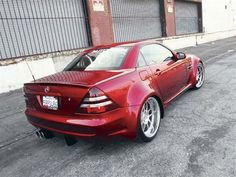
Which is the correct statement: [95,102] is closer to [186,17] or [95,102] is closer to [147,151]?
[147,151]

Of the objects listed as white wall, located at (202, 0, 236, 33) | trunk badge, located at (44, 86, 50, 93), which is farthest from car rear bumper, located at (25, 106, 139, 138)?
white wall, located at (202, 0, 236, 33)

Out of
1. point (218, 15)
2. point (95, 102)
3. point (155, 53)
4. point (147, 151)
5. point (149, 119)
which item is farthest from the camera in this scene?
point (218, 15)

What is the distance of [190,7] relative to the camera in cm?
2123

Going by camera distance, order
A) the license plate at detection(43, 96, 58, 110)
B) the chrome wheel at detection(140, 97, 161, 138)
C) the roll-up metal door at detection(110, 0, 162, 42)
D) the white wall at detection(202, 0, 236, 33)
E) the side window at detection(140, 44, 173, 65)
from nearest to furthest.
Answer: the license plate at detection(43, 96, 58, 110) < the chrome wheel at detection(140, 97, 161, 138) < the side window at detection(140, 44, 173, 65) < the roll-up metal door at detection(110, 0, 162, 42) < the white wall at detection(202, 0, 236, 33)

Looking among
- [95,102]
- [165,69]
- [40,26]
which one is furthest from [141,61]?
[40,26]

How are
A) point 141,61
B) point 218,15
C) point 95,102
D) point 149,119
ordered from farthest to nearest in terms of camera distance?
point 218,15 < point 141,61 < point 149,119 < point 95,102

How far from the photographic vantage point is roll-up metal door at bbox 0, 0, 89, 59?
27.0ft

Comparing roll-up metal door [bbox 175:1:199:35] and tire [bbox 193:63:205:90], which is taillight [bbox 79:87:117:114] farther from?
roll-up metal door [bbox 175:1:199:35]

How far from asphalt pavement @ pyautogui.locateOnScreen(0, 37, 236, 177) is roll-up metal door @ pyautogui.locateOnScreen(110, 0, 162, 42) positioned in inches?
363

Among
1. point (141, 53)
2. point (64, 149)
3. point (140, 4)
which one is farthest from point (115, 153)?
point (140, 4)

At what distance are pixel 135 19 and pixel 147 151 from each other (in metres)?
12.4

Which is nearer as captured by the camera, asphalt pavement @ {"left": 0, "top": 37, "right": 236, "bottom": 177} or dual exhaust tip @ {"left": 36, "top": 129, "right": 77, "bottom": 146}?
asphalt pavement @ {"left": 0, "top": 37, "right": 236, "bottom": 177}

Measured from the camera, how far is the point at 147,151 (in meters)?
3.33

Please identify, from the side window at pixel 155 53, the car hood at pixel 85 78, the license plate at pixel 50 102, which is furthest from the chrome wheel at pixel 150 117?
the license plate at pixel 50 102
